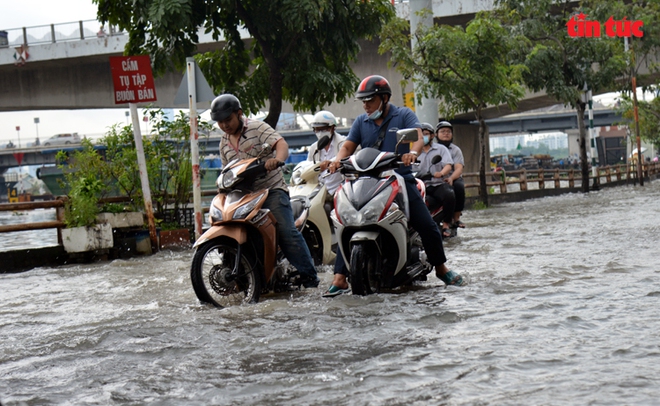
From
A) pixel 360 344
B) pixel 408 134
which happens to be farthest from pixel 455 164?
pixel 360 344

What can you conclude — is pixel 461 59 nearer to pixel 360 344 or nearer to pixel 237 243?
pixel 237 243

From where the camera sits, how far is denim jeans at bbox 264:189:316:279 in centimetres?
715

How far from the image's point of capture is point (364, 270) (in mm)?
6773

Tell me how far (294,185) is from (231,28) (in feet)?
25.4

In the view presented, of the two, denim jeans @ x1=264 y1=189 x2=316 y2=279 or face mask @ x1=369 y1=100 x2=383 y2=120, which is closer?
denim jeans @ x1=264 y1=189 x2=316 y2=279

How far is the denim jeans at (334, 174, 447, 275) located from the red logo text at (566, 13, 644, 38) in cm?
2311

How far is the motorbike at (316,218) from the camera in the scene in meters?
8.76

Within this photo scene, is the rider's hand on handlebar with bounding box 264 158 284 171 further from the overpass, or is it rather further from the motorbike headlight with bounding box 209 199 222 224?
the overpass

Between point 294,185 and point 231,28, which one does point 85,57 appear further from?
point 294,185

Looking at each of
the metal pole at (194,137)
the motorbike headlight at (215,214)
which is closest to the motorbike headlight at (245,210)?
the motorbike headlight at (215,214)

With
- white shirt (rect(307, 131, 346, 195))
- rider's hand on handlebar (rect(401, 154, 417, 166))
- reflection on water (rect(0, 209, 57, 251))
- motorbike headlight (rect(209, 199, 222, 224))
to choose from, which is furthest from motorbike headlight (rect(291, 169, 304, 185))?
reflection on water (rect(0, 209, 57, 251))

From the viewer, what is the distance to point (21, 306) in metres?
7.79

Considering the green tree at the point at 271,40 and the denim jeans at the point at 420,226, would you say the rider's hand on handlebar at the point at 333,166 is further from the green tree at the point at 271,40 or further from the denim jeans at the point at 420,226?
the green tree at the point at 271,40

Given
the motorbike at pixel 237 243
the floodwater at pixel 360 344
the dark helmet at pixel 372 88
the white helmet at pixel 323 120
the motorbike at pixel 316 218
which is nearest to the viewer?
Answer: the floodwater at pixel 360 344
